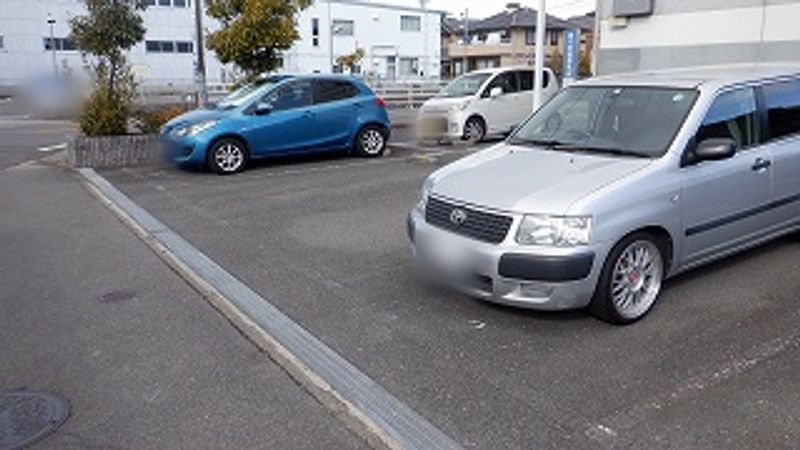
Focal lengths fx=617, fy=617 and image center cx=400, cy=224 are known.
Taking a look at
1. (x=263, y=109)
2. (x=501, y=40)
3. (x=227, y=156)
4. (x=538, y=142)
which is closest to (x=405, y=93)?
(x=263, y=109)

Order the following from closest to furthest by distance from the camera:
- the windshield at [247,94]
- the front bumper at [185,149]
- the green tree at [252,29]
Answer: the front bumper at [185,149] → the windshield at [247,94] → the green tree at [252,29]

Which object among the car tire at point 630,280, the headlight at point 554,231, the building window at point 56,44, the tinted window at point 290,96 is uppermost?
the building window at point 56,44

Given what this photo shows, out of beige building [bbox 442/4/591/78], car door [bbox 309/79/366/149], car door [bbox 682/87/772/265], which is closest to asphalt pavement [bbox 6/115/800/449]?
car door [bbox 682/87/772/265]

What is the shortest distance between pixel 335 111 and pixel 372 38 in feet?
121

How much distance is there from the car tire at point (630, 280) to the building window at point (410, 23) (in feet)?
149

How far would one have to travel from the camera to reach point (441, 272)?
4074mm

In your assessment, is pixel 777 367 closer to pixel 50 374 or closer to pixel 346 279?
pixel 346 279

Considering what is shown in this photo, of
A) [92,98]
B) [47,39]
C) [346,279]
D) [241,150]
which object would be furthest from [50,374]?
[47,39]

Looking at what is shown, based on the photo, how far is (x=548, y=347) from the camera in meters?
3.67

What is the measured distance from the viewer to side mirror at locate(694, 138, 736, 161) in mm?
4062

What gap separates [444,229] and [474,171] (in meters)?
0.59

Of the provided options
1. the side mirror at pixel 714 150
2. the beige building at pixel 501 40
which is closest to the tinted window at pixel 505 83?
the side mirror at pixel 714 150

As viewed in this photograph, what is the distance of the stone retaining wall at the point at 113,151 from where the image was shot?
10.4m

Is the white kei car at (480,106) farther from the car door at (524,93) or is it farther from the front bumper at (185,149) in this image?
the front bumper at (185,149)
